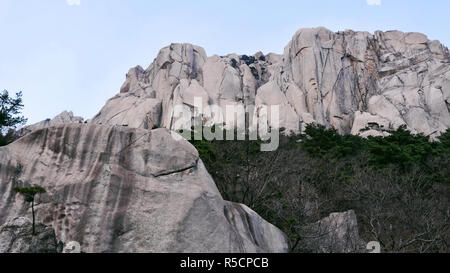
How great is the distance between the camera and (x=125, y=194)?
332 inches

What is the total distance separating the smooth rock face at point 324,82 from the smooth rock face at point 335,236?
19.0 m

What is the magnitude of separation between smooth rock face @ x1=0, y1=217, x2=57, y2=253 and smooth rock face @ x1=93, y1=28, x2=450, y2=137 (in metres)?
25.1

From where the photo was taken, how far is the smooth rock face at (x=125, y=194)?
797 centimetres

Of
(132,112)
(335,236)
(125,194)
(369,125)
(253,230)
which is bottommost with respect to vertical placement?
(335,236)

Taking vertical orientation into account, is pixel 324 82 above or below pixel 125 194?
above

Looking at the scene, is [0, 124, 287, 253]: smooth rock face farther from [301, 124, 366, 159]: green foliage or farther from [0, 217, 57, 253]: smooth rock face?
[301, 124, 366, 159]: green foliage

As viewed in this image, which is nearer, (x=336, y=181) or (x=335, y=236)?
(x=335, y=236)

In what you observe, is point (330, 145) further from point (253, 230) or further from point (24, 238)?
point (24, 238)

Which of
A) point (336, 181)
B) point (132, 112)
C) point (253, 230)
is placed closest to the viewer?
point (253, 230)

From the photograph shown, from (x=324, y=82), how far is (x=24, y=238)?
32105 mm

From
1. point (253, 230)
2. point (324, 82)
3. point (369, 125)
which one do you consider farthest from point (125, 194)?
point (324, 82)

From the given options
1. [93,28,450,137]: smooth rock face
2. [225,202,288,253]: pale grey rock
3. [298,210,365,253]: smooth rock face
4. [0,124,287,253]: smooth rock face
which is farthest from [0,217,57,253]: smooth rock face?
[93,28,450,137]: smooth rock face

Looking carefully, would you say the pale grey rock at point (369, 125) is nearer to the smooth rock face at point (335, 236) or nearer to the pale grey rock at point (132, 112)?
the pale grey rock at point (132, 112)

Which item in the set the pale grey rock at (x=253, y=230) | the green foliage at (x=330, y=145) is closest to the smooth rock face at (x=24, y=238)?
the pale grey rock at (x=253, y=230)
